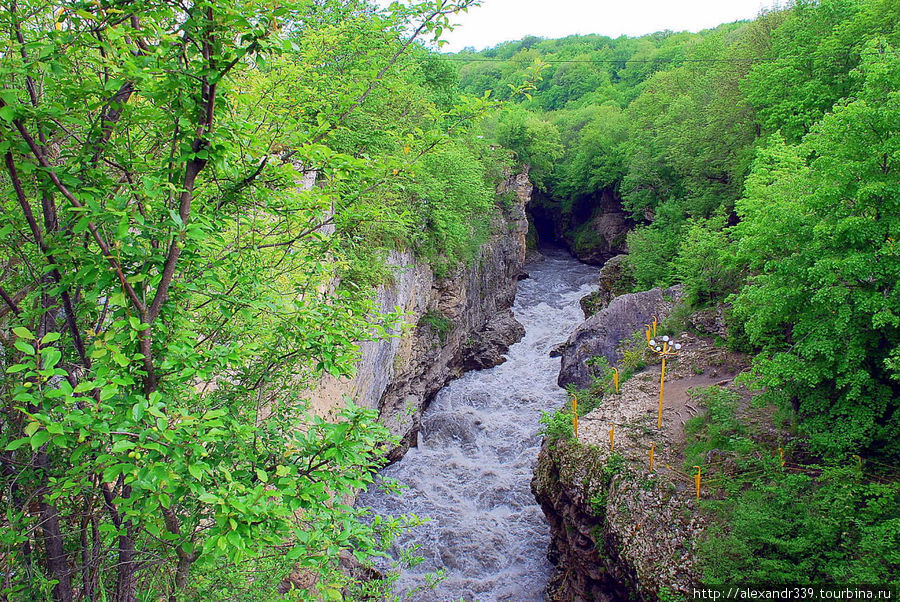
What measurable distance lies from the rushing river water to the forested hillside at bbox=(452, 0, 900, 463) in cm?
608

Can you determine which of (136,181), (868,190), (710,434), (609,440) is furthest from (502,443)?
(136,181)

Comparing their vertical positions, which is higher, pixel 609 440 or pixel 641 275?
pixel 641 275

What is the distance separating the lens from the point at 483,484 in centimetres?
1455

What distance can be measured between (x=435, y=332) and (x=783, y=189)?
35.3 ft

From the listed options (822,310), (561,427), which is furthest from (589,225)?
(822,310)

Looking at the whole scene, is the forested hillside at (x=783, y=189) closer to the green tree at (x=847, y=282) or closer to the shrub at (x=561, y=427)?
the green tree at (x=847, y=282)

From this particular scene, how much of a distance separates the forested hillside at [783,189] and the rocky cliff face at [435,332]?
5961mm

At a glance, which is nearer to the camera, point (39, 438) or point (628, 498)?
point (39, 438)

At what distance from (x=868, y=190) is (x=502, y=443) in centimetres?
1138

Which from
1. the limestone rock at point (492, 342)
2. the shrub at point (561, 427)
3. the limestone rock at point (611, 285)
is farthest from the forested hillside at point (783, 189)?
the limestone rock at point (492, 342)

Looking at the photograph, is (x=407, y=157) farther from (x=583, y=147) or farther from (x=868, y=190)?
(x=583, y=147)

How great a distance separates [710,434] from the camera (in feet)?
33.3

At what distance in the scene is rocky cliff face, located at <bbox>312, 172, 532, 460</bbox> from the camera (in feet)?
41.5

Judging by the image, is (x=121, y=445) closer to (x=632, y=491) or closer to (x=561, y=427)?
(x=632, y=491)
